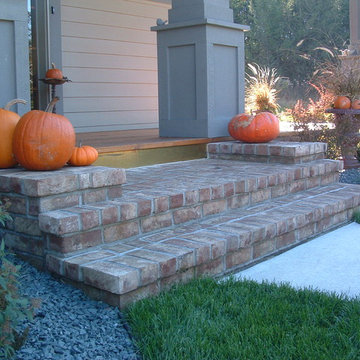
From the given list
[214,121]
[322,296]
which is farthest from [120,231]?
[214,121]

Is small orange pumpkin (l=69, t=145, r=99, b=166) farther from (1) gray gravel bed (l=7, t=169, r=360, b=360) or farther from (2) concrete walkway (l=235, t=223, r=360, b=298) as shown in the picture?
(2) concrete walkway (l=235, t=223, r=360, b=298)

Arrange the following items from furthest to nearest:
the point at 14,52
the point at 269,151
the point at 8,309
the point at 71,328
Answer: the point at 269,151 → the point at 14,52 → the point at 71,328 → the point at 8,309

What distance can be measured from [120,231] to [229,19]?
3.32 meters

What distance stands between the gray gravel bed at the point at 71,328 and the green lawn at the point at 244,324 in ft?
0.25

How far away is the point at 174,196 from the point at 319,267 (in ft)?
3.13

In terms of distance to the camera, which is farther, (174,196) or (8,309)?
(174,196)

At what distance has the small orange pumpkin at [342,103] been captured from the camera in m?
6.56

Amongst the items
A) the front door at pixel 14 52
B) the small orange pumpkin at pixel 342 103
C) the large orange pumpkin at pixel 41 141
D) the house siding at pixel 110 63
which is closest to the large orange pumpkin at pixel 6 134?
the large orange pumpkin at pixel 41 141

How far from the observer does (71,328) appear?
213cm

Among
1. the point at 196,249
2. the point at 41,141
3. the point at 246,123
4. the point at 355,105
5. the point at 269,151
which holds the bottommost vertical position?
the point at 196,249

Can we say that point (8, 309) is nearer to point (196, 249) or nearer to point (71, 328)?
point (71, 328)

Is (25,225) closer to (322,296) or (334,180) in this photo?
(322,296)

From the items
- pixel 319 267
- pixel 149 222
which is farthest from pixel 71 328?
pixel 319 267

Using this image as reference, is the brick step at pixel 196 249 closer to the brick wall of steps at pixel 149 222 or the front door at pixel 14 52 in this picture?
the brick wall of steps at pixel 149 222
